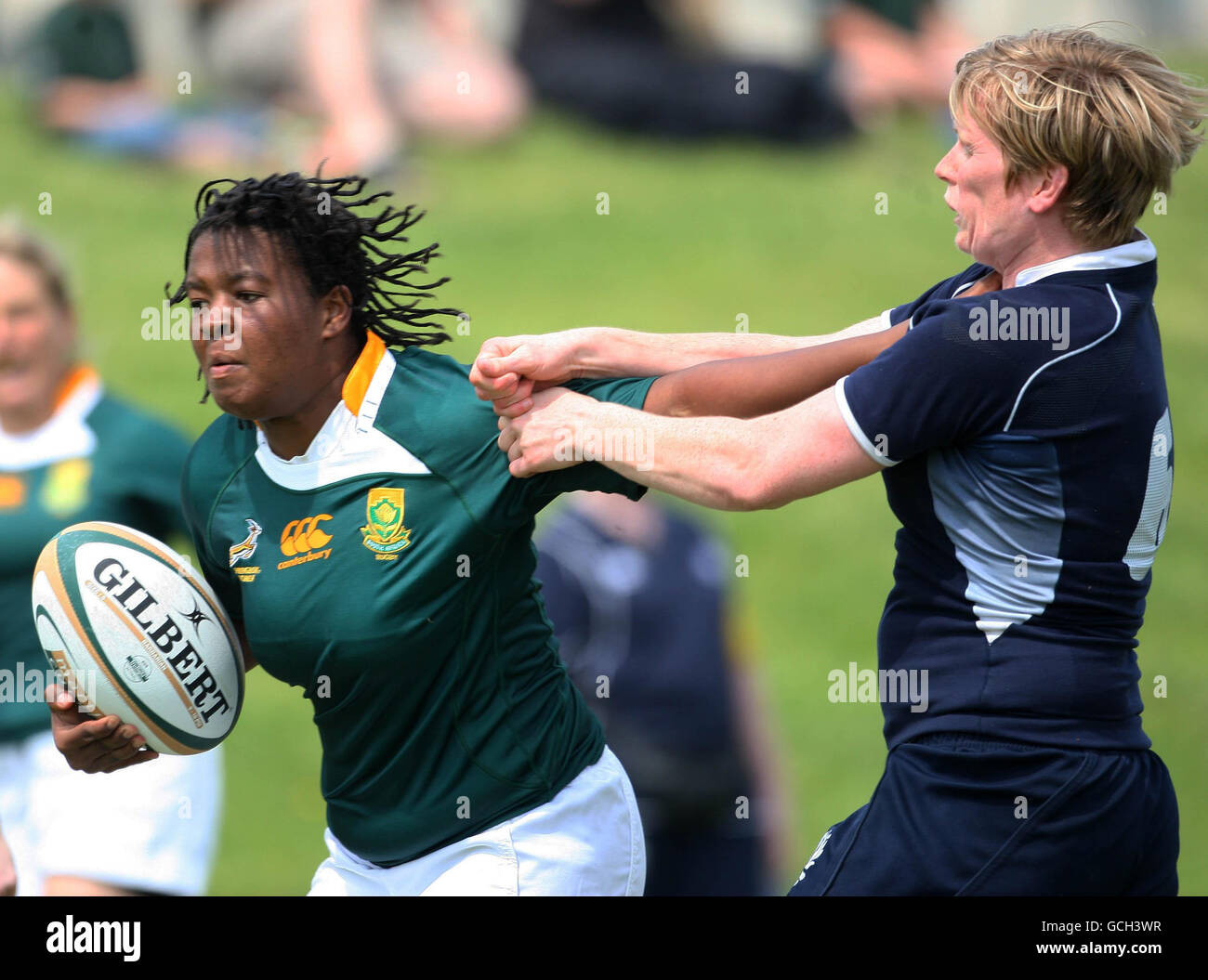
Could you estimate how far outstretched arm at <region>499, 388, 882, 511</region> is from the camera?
3.13m

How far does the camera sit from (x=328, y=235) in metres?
3.53

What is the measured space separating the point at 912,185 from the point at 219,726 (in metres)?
11.4

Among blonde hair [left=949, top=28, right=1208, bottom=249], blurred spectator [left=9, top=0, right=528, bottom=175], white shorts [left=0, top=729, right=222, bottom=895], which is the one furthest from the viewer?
blurred spectator [left=9, top=0, right=528, bottom=175]

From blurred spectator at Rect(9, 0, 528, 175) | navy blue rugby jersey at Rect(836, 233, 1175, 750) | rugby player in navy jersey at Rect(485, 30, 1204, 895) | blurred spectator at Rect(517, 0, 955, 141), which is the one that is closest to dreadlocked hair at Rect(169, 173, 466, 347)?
rugby player in navy jersey at Rect(485, 30, 1204, 895)

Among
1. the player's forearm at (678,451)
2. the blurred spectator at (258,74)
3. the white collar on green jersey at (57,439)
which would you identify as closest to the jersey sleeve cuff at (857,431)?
the player's forearm at (678,451)

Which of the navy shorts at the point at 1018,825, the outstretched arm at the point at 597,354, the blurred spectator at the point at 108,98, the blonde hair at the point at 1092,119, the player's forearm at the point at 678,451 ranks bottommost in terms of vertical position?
the navy shorts at the point at 1018,825

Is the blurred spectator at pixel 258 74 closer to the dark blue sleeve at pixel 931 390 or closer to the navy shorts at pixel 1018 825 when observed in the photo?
the dark blue sleeve at pixel 931 390

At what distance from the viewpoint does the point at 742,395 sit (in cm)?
335

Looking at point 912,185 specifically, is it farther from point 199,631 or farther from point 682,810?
point 199,631

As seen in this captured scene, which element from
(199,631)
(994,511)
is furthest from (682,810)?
(994,511)

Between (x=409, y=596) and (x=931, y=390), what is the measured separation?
117 cm

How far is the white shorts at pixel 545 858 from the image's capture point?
3525 mm

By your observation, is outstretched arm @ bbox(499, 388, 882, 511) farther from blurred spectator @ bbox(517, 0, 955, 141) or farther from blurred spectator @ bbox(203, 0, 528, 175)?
blurred spectator @ bbox(517, 0, 955, 141)

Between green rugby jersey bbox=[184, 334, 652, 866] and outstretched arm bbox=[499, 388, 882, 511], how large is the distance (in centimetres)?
12
